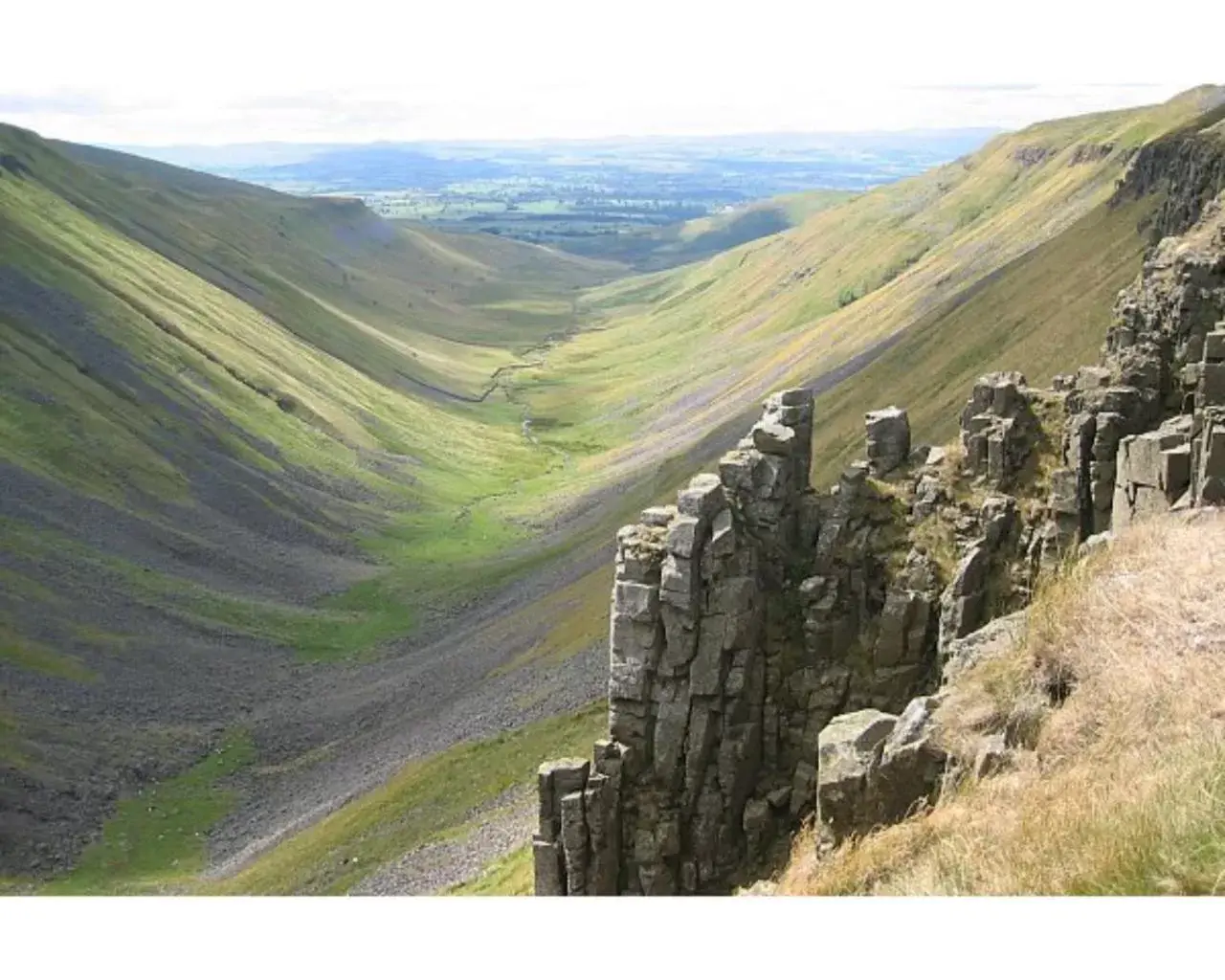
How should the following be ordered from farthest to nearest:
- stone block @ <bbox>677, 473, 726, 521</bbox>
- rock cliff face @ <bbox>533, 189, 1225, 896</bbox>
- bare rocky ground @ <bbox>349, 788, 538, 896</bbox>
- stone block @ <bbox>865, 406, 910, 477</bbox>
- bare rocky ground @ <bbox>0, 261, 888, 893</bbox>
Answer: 1. bare rocky ground @ <bbox>0, 261, 888, 893</bbox>
2. bare rocky ground @ <bbox>349, 788, 538, 896</bbox>
3. stone block @ <bbox>865, 406, 910, 477</bbox>
4. stone block @ <bbox>677, 473, 726, 521</bbox>
5. rock cliff face @ <bbox>533, 189, 1225, 896</bbox>

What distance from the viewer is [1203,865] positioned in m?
12.5

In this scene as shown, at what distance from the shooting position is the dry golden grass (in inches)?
520

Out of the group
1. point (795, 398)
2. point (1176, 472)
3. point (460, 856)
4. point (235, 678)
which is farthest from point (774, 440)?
point (235, 678)

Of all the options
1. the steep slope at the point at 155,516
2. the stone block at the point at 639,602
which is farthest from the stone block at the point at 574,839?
the steep slope at the point at 155,516

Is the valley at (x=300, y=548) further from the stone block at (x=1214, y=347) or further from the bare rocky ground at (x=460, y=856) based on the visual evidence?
the stone block at (x=1214, y=347)

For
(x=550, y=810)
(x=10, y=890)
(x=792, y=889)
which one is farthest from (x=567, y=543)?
(x=792, y=889)

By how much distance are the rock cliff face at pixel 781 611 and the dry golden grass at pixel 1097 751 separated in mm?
7693

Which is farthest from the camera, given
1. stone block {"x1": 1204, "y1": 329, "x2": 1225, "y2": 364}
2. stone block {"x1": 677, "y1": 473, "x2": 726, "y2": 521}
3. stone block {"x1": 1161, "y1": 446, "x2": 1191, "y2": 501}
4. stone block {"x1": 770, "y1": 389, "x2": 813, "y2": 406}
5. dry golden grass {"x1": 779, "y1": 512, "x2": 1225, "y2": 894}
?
stone block {"x1": 770, "y1": 389, "x2": 813, "y2": 406}

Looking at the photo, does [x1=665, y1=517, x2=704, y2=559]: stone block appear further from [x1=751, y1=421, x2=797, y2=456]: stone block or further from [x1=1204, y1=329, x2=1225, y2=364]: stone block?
[x1=1204, y1=329, x2=1225, y2=364]: stone block

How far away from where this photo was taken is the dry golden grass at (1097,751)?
13211 mm

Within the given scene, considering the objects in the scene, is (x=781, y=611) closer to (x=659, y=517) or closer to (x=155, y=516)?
(x=659, y=517)

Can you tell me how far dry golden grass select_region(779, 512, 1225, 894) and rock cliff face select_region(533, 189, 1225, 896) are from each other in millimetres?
7693

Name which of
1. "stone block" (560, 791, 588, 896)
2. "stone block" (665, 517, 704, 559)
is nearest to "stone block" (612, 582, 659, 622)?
"stone block" (665, 517, 704, 559)

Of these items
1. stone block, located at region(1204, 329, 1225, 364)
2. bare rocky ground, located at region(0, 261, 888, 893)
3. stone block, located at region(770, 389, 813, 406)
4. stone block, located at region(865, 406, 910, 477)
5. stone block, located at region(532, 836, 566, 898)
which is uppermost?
stone block, located at region(1204, 329, 1225, 364)
